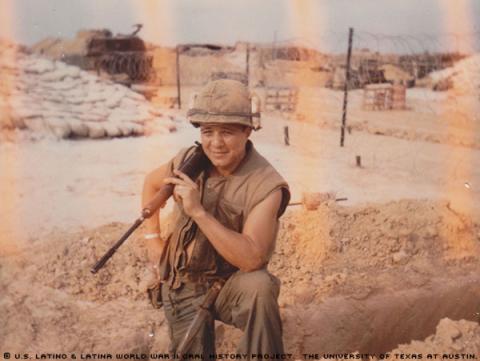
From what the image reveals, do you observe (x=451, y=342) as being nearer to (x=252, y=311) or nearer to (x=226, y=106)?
(x=252, y=311)

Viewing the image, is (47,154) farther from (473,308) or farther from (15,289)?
(473,308)

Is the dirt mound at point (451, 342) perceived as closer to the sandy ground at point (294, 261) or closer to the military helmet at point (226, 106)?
the sandy ground at point (294, 261)

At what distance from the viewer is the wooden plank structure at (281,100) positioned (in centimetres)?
1211

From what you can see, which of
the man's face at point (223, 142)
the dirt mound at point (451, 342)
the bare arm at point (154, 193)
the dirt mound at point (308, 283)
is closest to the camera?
the man's face at point (223, 142)

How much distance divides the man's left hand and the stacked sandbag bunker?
250 inches

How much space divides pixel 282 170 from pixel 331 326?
3673 mm

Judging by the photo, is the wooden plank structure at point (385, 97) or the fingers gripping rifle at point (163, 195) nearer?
the fingers gripping rifle at point (163, 195)

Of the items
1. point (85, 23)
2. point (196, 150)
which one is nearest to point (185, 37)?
point (85, 23)

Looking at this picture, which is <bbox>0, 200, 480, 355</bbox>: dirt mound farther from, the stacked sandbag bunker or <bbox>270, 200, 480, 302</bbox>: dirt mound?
the stacked sandbag bunker

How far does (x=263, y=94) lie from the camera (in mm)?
13195

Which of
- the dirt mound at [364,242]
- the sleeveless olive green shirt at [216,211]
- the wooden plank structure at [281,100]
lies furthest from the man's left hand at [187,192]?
the wooden plank structure at [281,100]

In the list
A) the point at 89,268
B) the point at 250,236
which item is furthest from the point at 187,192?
the point at 89,268

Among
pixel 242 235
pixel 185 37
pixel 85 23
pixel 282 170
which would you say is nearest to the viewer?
pixel 242 235

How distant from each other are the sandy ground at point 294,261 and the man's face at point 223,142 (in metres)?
1.55
